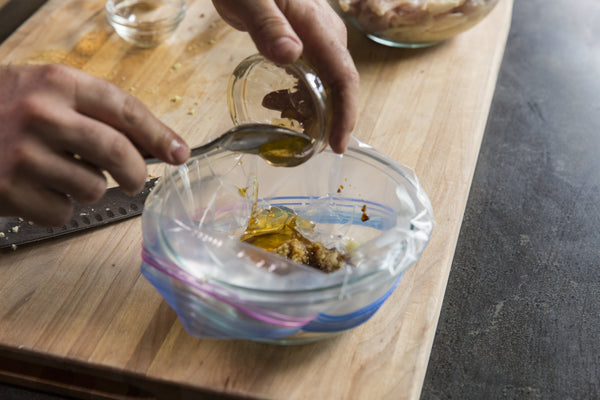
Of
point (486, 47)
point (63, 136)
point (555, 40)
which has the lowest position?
point (555, 40)

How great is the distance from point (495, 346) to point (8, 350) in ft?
2.09

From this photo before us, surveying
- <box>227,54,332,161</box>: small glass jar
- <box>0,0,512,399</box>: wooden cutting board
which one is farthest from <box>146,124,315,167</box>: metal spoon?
<box>0,0,512,399</box>: wooden cutting board

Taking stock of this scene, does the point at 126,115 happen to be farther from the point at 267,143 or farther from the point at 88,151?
the point at 267,143

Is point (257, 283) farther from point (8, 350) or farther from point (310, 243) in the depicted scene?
point (8, 350)

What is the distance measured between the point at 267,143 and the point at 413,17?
1.61 feet

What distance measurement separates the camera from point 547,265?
3.14 ft

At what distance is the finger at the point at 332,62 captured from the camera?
799 mm

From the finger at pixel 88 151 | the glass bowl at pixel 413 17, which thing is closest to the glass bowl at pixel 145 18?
the glass bowl at pixel 413 17

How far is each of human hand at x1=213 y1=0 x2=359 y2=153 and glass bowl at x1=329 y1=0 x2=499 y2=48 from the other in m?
0.26

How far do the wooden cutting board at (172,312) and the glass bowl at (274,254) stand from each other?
5 cm

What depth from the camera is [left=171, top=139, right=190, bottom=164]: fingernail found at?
691 millimetres

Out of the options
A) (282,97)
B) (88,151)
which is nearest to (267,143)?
(282,97)

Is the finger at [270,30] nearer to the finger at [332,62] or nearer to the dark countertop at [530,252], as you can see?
Answer: the finger at [332,62]

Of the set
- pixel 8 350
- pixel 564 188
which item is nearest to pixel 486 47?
pixel 564 188
